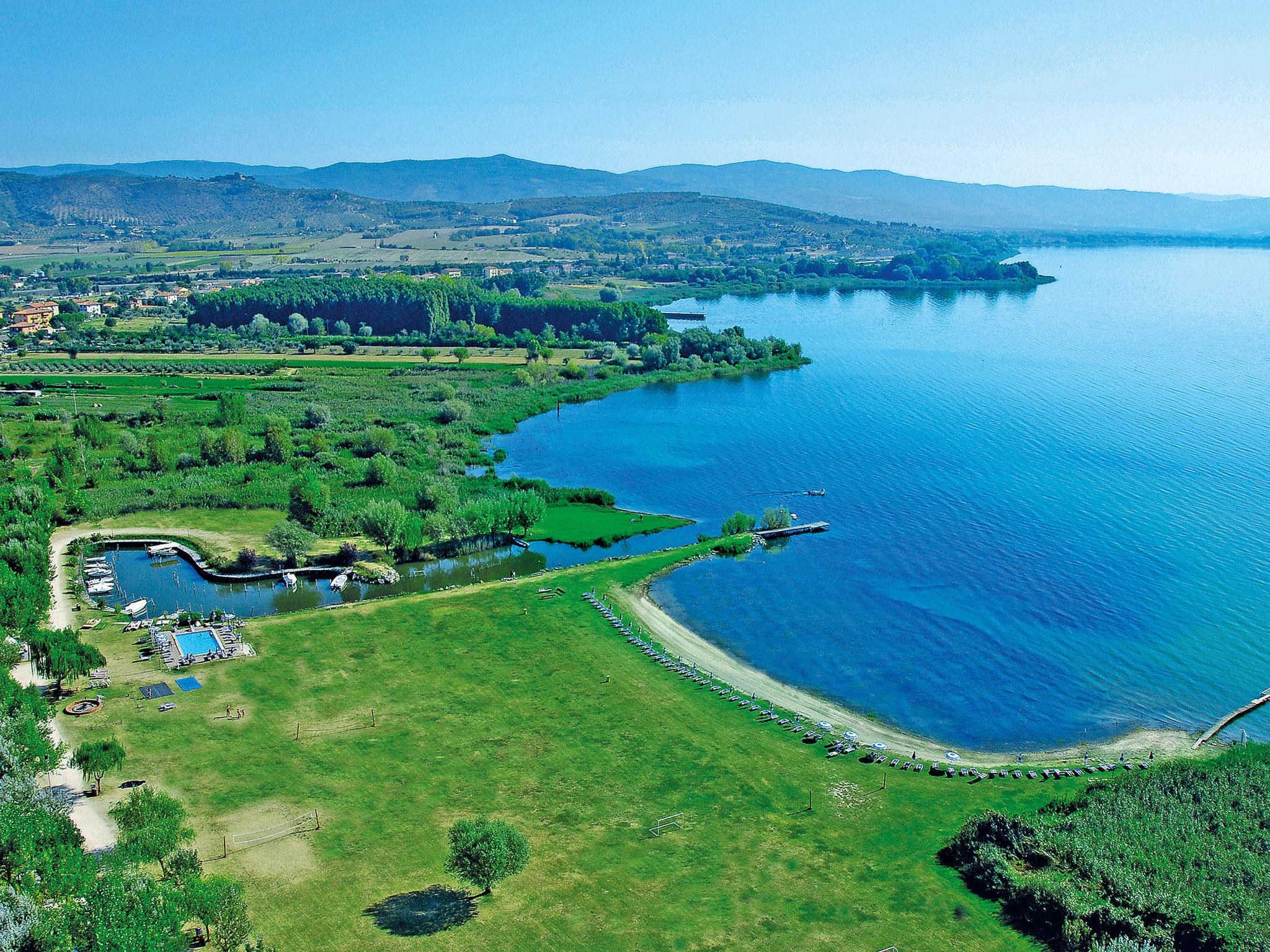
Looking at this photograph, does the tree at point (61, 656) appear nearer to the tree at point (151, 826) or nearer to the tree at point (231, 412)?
the tree at point (151, 826)

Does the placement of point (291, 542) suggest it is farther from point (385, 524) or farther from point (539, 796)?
point (539, 796)

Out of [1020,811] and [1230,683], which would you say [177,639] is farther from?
[1230,683]

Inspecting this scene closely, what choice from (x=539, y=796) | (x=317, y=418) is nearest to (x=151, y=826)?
(x=539, y=796)

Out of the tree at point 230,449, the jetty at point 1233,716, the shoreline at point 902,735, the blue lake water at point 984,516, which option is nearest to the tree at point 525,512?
the blue lake water at point 984,516

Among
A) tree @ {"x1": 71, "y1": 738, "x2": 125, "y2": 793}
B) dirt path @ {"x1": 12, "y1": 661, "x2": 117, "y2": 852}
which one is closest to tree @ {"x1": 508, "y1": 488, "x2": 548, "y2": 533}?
dirt path @ {"x1": 12, "y1": 661, "x2": 117, "y2": 852}

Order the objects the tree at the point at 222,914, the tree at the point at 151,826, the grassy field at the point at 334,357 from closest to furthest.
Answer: the tree at the point at 222,914 < the tree at the point at 151,826 < the grassy field at the point at 334,357

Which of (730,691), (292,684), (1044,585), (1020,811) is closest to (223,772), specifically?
(292,684)
